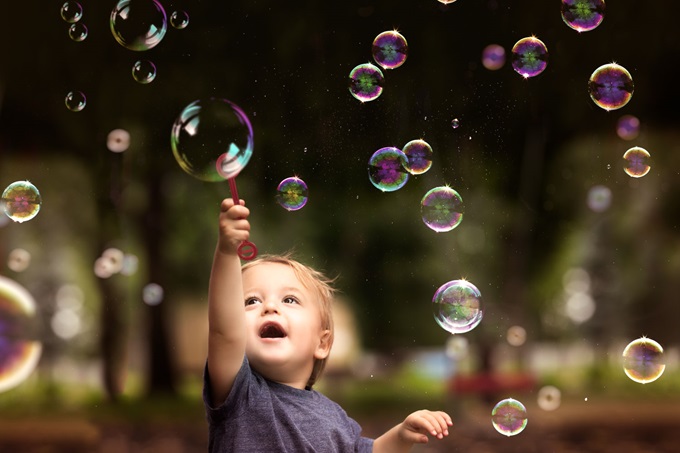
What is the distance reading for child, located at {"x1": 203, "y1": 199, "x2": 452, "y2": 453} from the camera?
2381 millimetres

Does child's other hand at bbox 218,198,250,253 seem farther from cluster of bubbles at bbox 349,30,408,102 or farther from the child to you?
cluster of bubbles at bbox 349,30,408,102

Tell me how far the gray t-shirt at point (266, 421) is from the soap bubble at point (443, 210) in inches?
60.8

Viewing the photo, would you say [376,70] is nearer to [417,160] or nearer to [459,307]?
[417,160]

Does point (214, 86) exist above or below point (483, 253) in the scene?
below

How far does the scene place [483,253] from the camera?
50.9ft

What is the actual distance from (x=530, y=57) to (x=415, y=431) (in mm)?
2264

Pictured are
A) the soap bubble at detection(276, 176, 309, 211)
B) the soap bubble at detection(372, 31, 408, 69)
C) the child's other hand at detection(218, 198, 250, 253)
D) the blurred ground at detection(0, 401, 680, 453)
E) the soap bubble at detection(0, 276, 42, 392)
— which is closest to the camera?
the child's other hand at detection(218, 198, 250, 253)

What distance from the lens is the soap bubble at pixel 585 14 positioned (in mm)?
4465

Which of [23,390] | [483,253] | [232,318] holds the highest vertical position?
[483,253]

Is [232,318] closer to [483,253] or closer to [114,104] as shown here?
[114,104]

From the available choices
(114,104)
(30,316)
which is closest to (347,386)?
(114,104)

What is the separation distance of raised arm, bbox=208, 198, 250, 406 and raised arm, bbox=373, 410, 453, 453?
18.5 inches

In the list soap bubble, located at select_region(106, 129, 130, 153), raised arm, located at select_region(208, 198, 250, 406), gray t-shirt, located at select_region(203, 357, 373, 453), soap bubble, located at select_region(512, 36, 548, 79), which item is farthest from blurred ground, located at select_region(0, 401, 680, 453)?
raised arm, located at select_region(208, 198, 250, 406)

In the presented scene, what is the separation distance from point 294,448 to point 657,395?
12.9 metres
